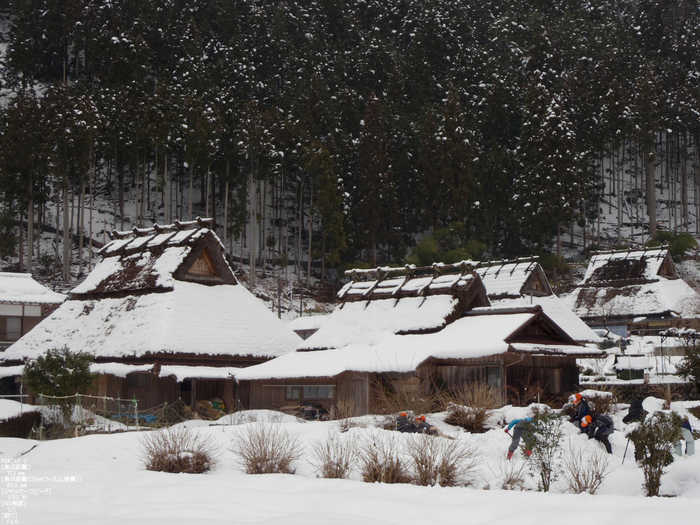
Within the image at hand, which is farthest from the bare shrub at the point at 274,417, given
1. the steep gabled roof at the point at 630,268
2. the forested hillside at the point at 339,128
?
the steep gabled roof at the point at 630,268

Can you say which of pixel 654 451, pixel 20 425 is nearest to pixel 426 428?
pixel 654 451

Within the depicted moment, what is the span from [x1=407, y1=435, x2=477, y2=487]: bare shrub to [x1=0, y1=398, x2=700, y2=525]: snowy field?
0.38 metres

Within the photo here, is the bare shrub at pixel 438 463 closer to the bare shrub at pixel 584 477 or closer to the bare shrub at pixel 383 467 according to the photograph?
the bare shrub at pixel 383 467

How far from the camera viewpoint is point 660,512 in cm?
1019

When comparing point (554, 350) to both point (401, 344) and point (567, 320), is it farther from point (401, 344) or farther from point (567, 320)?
point (567, 320)

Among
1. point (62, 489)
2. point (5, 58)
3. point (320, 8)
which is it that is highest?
point (320, 8)

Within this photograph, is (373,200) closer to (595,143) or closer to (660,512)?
(595,143)

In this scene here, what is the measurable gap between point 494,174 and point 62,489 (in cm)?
5200

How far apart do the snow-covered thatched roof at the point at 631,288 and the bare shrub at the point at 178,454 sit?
114 ft

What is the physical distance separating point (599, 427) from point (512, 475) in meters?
3.53

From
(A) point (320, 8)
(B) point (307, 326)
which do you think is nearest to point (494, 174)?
(B) point (307, 326)

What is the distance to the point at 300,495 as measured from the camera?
12.8 m

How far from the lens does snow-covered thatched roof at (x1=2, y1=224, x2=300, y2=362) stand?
1141 inches

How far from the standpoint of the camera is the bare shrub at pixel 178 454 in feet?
52.6
